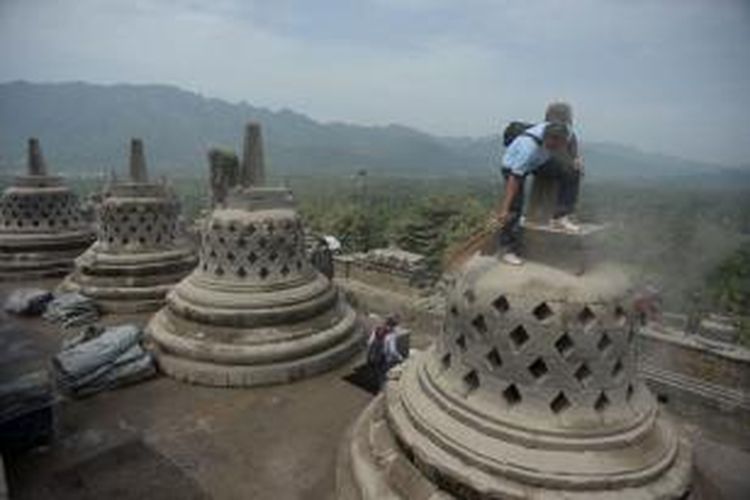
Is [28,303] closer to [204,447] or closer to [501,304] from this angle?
[204,447]

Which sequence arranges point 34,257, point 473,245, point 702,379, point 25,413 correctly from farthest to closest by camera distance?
point 34,257 → point 702,379 → point 25,413 → point 473,245

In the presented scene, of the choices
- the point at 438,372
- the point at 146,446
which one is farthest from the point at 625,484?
the point at 146,446

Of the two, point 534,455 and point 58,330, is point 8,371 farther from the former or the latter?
point 534,455

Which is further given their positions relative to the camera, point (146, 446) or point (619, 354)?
point (146, 446)

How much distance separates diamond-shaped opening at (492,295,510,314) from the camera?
436cm

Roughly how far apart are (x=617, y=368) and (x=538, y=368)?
658mm

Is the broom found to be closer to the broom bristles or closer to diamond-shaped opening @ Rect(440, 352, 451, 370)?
the broom bristles

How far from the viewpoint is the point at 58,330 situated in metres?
10.5

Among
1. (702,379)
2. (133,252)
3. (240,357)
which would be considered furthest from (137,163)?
(702,379)

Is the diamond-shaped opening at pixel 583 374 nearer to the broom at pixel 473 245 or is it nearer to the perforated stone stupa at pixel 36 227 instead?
the broom at pixel 473 245

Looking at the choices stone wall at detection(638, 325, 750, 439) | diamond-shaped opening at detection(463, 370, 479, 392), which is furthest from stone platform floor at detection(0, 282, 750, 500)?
diamond-shaped opening at detection(463, 370, 479, 392)

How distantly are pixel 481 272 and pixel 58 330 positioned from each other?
900 centimetres

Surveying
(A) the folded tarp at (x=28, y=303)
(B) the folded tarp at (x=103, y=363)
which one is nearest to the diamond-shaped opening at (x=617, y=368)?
(B) the folded tarp at (x=103, y=363)

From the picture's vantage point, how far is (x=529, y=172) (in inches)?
180
